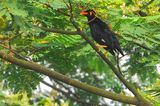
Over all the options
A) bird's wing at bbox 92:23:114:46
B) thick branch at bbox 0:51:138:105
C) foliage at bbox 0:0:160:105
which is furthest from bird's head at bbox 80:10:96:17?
thick branch at bbox 0:51:138:105

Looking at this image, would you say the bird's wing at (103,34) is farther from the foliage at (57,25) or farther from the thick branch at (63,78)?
the thick branch at (63,78)

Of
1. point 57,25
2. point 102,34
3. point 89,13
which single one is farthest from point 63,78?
point 57,25

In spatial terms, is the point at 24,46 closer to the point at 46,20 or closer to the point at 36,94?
the point at 46,20

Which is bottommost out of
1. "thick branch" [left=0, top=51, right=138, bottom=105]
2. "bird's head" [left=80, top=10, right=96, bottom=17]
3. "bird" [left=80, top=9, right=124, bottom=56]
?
"thick branch" [left=0, top=51, right=138, bottom=105]

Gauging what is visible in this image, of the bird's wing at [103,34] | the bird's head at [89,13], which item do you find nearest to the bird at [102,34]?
the bird's wing at [103,34]

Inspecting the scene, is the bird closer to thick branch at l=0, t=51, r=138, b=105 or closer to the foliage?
the foliage

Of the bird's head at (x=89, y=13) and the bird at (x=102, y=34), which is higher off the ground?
the bird's head at (x=89, y=13)

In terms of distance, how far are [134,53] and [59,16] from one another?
3.71 metres

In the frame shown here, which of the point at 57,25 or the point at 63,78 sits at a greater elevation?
the point at 57,25

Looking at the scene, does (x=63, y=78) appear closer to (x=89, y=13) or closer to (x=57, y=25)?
(x=89, y=13)

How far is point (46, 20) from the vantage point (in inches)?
244

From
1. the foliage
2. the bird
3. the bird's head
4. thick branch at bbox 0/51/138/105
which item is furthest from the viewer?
the bird

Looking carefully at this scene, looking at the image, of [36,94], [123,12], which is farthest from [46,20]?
[36,94]

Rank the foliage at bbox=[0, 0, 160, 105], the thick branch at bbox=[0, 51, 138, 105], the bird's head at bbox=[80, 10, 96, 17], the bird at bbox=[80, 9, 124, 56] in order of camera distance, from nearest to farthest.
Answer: the foliage at bbox=[0, 0, 160, 105] < the bird's head at bbox=[80, 10, 96, 17] < the thick branch at bbox=[0, 51, 138, 105] < the bird at bbox=[80, 9, 124, 56]
